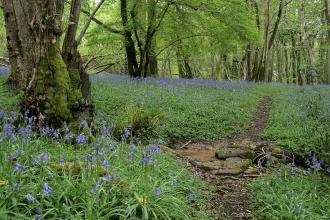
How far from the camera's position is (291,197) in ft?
13.8

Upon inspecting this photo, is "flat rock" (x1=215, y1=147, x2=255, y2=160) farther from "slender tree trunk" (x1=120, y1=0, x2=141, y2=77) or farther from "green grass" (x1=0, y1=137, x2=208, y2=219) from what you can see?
"slender tree trunk" (x1=120, y1=0, x2=141, y2=77)

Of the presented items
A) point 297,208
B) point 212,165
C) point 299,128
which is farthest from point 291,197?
point 299,128

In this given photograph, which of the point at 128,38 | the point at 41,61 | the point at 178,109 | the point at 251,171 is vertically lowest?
the point at 251,171

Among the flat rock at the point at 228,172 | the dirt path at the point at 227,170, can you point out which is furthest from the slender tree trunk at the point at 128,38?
the flat rock at the point at 228,172

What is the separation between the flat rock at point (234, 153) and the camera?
6855mm

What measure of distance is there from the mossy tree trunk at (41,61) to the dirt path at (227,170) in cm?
245

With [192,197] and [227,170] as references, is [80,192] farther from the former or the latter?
[227,170]

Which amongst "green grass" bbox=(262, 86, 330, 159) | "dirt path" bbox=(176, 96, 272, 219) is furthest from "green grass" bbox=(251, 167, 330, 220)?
"green grass" bbox=(262, 86, 330, 159)

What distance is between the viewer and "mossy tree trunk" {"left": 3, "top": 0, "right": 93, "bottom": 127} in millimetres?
5391

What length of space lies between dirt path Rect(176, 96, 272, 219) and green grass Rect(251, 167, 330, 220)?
0.67ft

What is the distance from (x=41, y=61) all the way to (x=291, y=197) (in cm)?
421

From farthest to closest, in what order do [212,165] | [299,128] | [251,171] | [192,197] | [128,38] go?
[128,38], [299,128], [212,165], [251,171], [192,197]

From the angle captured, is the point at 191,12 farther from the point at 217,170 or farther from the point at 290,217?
the point at 290,217

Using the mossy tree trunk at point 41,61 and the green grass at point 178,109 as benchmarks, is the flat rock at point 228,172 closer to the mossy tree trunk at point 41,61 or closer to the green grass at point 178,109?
the green grass at point 178,109
